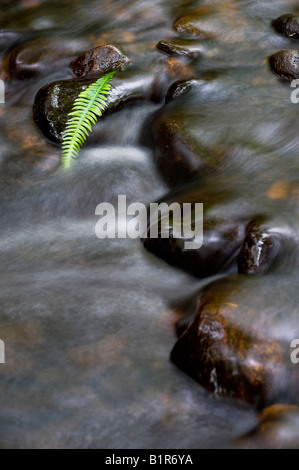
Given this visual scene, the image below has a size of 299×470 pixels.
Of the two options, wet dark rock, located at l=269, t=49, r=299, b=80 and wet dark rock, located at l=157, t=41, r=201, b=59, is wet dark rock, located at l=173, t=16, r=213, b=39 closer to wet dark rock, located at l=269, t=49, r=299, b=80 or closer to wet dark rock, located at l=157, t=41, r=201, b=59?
wet dark rock, located at l=157, t=41, r=201, b=59

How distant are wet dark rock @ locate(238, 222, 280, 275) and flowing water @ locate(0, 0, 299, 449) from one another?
12 cm

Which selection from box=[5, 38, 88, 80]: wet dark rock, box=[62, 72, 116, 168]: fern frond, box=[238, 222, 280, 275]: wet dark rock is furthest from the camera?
box=[5, 38, 88, 80]: wet dark rock

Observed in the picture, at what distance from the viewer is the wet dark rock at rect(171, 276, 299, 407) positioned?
10.5 feet

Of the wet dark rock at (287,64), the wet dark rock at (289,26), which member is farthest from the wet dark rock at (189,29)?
the wet dark rock at (287,64)

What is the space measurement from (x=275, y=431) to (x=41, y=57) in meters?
5.85

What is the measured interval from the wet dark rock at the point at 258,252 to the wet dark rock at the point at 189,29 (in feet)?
13.4

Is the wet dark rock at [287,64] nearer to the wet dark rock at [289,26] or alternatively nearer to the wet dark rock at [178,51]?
the wet dark rock at [289,26]

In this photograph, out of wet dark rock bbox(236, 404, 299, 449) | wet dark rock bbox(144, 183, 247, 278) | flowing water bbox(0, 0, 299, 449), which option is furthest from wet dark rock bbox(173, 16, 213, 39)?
wet dark rock bbox(236, 404, 299, 449)

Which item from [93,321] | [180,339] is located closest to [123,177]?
[93,321]

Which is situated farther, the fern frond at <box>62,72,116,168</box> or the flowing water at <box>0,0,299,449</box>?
the fern frond at <box>62,72,116,168</box>

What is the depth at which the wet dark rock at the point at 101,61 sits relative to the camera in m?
6.66

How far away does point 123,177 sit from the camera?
555 centimetres
